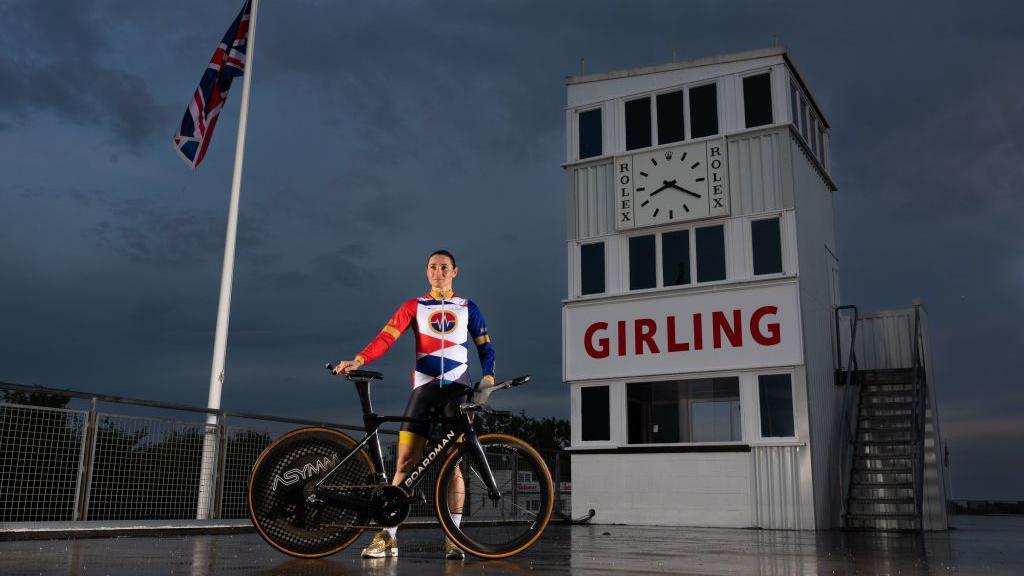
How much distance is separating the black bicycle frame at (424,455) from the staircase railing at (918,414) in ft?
30.3

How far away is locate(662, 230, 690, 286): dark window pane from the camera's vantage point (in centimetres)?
1527

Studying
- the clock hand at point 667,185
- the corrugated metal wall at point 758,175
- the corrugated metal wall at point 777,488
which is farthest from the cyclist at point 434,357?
the clock hand at point 667,185

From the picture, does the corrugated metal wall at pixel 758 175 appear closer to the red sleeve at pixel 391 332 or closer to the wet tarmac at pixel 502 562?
the wet tarmac at pixel 502 562

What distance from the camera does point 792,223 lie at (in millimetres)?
14523

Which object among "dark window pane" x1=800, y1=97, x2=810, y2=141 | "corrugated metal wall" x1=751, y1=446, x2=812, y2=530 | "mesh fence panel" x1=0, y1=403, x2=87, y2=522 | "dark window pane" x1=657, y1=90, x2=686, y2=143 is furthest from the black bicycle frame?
"dark window pane" x1=800, y1=97, x2=810, y2=141

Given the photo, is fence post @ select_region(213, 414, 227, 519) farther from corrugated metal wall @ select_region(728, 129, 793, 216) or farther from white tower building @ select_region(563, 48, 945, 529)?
corrugated metal wall @ select_region(728, 129, 793, 216)

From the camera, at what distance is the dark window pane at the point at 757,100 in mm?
15195

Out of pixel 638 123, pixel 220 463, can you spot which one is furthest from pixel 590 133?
pixel 220 463

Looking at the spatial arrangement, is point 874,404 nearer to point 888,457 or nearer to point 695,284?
point 888,457

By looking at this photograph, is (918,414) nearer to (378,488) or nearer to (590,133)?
(590,133)

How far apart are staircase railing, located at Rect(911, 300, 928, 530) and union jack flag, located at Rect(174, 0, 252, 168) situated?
11801 mm

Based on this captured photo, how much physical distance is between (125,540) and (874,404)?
12353 millimetres

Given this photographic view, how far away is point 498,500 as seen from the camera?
525 cm

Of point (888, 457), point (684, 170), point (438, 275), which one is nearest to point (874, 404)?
point (888, 457)
